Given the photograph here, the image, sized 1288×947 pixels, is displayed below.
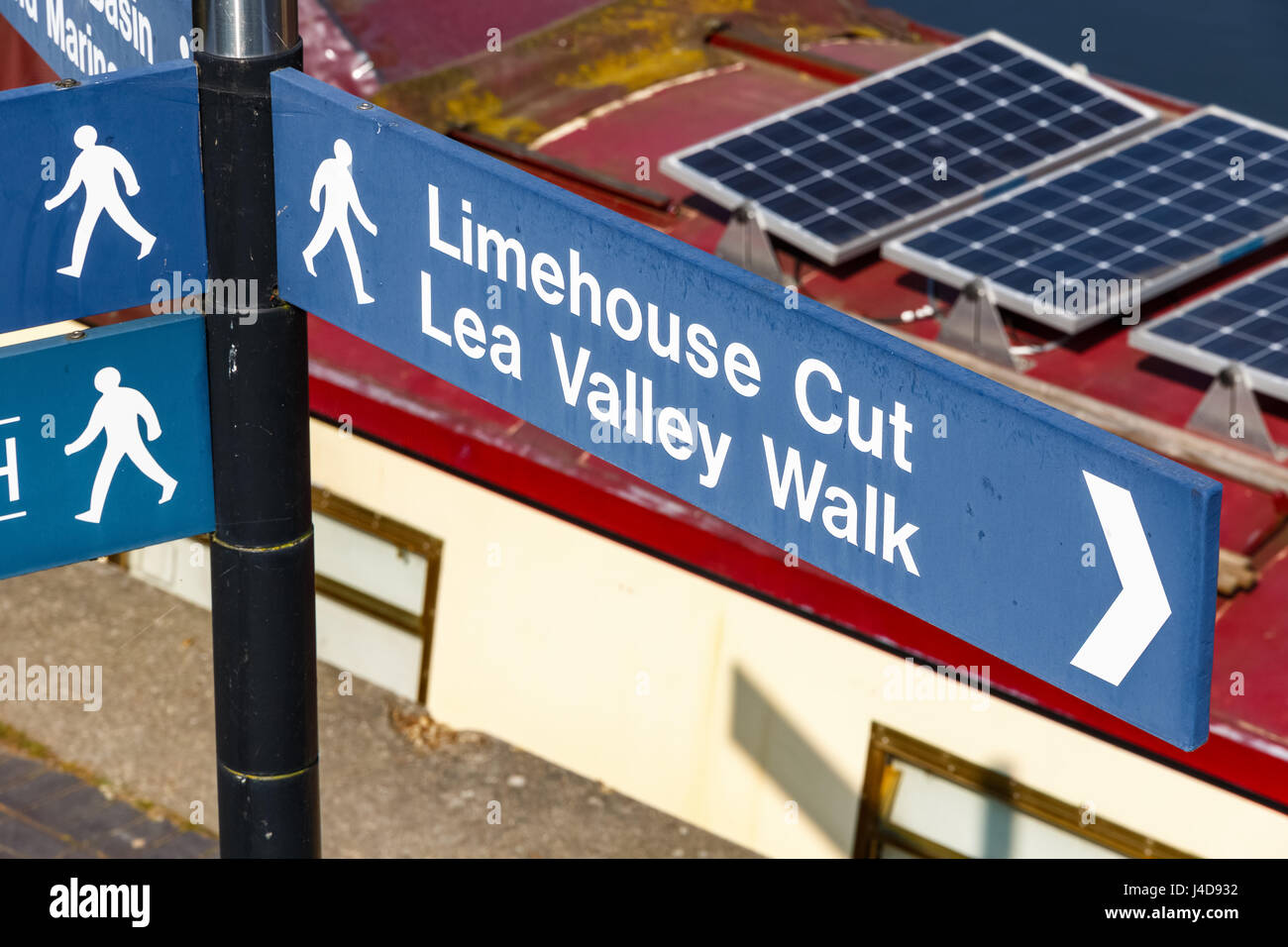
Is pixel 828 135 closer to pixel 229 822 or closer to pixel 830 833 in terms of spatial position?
pixel 830 833

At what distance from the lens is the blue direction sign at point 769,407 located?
3.86 m

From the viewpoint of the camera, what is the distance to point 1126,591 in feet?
12.7

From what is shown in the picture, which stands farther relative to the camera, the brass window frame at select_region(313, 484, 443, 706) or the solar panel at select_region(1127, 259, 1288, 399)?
the brass window frame at select_region(313, 484, 443, 706)

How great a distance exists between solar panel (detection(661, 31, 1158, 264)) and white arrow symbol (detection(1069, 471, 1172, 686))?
869cm

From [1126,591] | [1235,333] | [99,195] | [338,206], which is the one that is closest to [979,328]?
[1235,333]

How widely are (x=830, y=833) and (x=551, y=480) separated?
2799mm

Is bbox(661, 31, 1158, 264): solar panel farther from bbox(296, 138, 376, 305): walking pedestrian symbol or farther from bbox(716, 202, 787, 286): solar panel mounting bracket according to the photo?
bbox(296, 138, 376, 305): walking pedestrian symbol

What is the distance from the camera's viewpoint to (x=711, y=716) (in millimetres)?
12031

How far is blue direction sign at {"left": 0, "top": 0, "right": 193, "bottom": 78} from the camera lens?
17.2 ft

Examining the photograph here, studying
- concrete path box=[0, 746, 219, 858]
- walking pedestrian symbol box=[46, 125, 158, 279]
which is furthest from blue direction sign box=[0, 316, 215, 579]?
concrete path box=[0, 746, 219, 858]

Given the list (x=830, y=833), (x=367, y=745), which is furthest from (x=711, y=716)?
(x=367, y=745)

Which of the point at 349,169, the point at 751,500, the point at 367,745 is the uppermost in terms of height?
the point at 349,169

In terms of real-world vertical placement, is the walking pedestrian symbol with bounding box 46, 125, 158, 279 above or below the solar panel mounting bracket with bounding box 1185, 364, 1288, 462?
Answer: above

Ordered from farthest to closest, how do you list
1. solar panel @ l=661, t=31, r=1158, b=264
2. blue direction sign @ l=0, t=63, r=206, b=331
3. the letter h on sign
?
solar panel @ l=661, t=31, r=1158, b=264 < the letter h on sign < blue direction sign @ l=0, t=63, r=206, b=331
